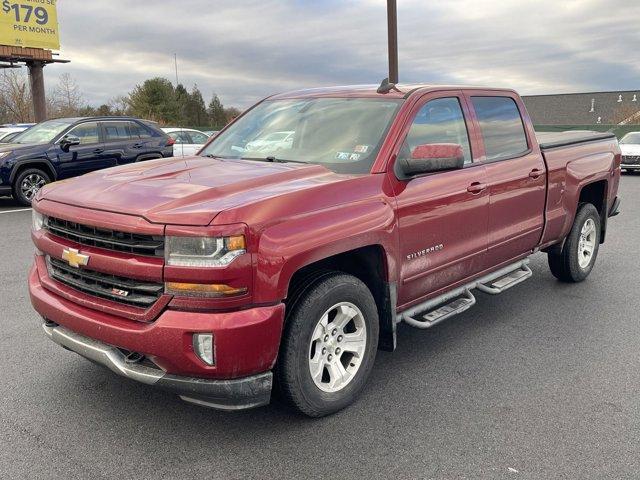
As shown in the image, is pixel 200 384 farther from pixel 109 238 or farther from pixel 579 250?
pixel 579 250

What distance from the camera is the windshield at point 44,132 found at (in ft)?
38.7

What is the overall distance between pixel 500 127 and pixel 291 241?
8.80ft

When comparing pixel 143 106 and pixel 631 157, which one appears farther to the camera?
pixel 143 106

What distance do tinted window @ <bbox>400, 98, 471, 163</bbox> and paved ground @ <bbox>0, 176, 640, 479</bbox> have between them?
1.52 m

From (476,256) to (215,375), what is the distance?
2.37 m

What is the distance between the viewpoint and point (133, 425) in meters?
3.26

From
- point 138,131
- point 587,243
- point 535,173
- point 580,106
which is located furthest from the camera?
point 580,106

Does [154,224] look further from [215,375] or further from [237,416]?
[237,416]

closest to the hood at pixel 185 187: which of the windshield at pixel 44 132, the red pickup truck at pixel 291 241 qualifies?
the red pickup truck at pixel 291 241

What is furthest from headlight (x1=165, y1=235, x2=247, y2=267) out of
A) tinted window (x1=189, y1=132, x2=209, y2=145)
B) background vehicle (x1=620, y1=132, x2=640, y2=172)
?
background vehicle (x1=620, y1=132, x2=640, y2=172)

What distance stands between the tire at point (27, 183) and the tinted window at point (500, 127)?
9345 millimetres

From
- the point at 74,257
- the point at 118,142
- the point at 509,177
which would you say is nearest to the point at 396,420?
the point at 74,257

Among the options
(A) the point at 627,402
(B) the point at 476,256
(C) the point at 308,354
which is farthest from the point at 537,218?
(C) the point at 308,354

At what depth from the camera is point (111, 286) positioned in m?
3.00
